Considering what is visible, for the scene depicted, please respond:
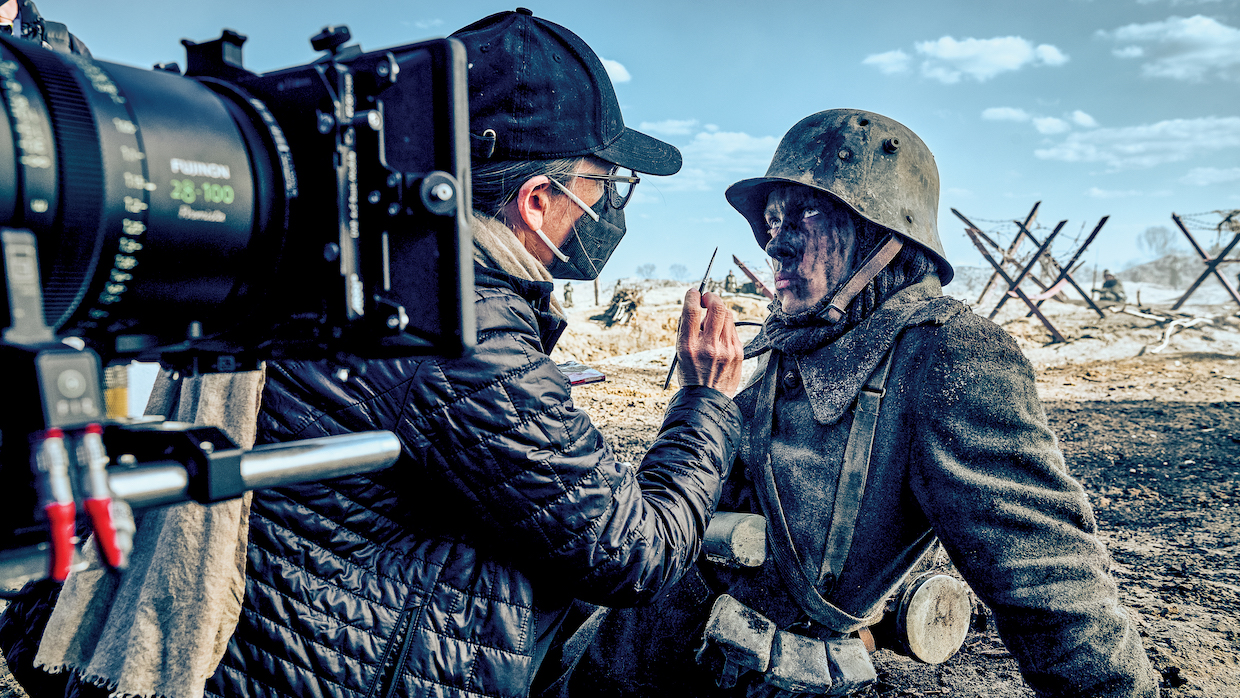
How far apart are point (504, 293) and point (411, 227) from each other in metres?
0.55

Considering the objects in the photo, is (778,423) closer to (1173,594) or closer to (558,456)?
A: (558,456)

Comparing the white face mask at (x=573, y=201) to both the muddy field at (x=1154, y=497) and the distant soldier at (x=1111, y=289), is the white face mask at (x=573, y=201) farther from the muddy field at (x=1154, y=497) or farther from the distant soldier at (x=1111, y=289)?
the distant soldier at (x=1111, y=289)

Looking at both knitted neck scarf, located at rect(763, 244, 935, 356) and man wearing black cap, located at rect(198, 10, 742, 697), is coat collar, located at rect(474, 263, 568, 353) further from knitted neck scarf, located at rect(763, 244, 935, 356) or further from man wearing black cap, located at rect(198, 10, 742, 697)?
knitted neck scarf, located at rect(763, 244, 935, 356)

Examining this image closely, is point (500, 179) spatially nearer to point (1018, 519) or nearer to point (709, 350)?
point (709, 350)

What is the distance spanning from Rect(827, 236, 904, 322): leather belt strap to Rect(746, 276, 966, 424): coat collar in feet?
0.33

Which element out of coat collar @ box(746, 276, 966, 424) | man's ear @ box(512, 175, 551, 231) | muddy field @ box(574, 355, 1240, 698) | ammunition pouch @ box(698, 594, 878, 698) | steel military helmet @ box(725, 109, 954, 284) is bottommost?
muddy field @ box(574, 355, 1240, 698)

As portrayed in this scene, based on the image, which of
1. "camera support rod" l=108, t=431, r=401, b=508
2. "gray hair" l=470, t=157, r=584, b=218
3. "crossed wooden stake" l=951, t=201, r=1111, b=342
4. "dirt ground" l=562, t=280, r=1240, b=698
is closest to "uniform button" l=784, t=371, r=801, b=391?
"gray hair" l=470, t=157, r=584, b=218

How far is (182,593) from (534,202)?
1304mm

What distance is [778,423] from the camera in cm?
295

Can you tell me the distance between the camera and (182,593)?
1513 mm

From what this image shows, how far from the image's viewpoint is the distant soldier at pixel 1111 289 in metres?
20.2

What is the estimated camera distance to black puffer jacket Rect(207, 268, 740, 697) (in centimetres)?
151

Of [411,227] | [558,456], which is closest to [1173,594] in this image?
[558,456]

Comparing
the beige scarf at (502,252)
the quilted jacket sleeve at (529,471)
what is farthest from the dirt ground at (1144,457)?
the beige scarf at (502,252)
